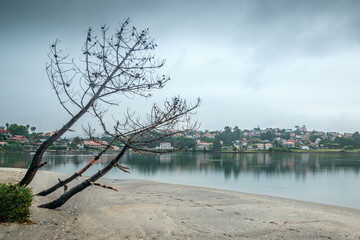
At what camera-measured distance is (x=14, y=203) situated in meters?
5.80

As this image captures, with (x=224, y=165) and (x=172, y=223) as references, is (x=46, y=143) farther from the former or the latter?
(x=224, y=165)

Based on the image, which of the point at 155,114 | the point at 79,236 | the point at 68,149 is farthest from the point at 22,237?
the point at 68,149

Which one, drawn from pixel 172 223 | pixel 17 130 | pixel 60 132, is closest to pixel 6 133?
pixel 17 130

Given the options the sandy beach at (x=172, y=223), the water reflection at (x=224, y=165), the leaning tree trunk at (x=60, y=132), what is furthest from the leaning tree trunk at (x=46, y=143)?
the water reflection at (x=224, y=165)

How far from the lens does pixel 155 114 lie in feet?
22.6

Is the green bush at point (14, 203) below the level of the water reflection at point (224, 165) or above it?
above

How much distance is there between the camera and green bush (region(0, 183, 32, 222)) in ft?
18.6

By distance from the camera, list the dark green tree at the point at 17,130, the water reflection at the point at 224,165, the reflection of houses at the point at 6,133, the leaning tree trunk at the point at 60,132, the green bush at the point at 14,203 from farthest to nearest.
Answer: the dark green tree at the point at 17,130
the reflection of houses at the point at 6,133
the water reflection at the point at 224,165
the leaning tree trunk at the point at 60,132
the green bush at the point at 14,203

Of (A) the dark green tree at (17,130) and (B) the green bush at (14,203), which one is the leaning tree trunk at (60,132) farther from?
(A) the dark green tree at (17,130)

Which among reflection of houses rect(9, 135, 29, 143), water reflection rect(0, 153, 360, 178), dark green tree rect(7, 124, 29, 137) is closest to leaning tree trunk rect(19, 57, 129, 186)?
water reflection rect(0, 153, 360, 178)

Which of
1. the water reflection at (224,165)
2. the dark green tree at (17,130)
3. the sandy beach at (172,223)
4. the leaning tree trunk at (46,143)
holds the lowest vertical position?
the water reflection at (224,165)

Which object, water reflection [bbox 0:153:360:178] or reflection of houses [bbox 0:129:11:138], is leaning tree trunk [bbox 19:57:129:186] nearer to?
water reflection [bbox 0:153:360:178]

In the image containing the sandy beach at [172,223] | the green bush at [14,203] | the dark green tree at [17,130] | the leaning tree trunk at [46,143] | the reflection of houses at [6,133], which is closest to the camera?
the green bush at [14,203]

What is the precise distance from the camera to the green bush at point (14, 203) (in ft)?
18.6
